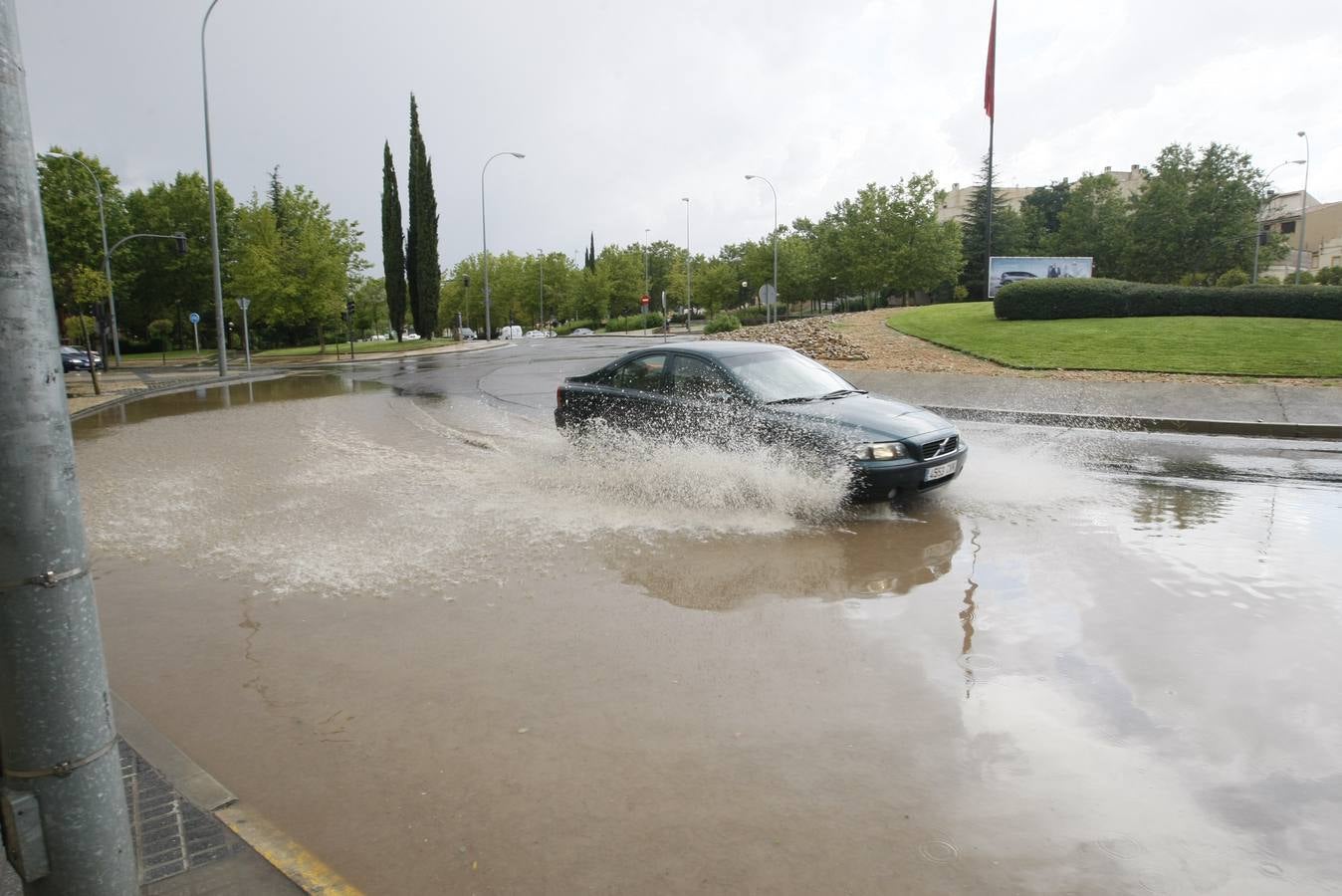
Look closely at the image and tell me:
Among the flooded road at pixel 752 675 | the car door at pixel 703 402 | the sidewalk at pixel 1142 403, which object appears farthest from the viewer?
the sidewalk at pixel 1142 403

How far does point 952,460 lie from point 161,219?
66389 millimetres

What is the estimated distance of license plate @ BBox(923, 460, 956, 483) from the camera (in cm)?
728

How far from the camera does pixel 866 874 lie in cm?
275

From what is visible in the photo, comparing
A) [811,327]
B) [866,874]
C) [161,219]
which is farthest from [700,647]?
[161,219]

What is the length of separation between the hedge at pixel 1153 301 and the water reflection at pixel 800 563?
69.9 feet

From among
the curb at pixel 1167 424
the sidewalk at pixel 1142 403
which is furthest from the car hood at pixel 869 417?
Result: the sidewalk at pixel 1142 403

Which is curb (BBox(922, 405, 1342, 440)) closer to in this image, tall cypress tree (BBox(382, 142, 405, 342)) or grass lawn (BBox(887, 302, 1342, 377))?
grass lawn (BBox(887, 302, 1342, 377))

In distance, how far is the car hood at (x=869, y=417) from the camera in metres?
7.24

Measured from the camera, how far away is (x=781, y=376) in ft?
27.6

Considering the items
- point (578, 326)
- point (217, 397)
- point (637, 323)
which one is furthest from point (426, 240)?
point (578, 326)

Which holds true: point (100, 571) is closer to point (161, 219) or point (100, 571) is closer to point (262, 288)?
point (262, 288)

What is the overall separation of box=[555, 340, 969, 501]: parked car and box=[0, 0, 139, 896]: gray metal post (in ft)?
19.3

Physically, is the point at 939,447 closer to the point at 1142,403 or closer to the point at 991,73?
the point at 1142,403

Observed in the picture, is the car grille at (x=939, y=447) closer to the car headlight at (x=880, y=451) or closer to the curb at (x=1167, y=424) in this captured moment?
the car headlight at (x=880, y=451)
